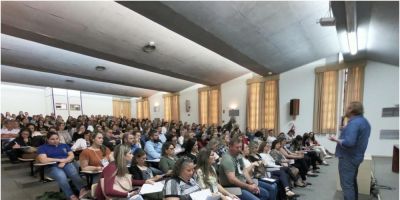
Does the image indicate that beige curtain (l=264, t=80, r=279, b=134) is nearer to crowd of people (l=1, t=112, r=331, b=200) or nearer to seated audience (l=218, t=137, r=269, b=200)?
crowd of people (l=1, t=112, r=331, b=200)

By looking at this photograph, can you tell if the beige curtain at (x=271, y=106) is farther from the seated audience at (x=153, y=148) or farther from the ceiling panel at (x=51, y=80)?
the ceiling panel at (x=51, y=80)

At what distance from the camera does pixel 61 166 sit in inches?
119

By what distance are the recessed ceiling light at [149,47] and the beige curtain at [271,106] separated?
5.14 m

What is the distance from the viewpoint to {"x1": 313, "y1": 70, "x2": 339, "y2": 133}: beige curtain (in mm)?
7809

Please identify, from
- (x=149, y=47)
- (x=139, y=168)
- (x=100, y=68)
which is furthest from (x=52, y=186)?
(x=100, y=68)

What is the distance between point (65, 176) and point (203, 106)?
27.9 feet

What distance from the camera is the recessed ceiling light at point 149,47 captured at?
219 inches

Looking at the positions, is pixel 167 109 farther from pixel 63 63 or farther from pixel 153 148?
pixel 153 148

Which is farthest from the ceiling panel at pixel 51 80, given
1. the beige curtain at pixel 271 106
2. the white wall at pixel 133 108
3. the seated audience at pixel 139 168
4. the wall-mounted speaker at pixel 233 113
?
the seated audience at pixel 139 168

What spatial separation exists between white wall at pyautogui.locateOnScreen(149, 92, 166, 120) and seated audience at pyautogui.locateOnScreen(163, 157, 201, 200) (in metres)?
11.4

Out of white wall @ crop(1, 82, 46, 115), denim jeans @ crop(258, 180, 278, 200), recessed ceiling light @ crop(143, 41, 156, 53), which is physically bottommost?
denim jeans @ crop(258, 180, 278, 200)

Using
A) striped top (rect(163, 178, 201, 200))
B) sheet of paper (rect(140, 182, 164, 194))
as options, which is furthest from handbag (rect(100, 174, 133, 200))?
striped top (rect(163, 178, 201, 200))

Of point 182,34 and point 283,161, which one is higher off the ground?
point 182,34

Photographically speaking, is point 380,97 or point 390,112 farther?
point 380,97
